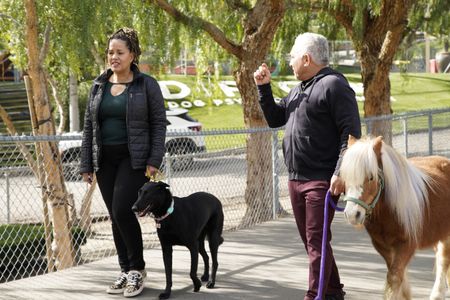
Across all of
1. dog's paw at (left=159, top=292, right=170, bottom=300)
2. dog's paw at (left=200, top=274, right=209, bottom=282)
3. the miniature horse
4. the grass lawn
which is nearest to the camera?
the miniature horse

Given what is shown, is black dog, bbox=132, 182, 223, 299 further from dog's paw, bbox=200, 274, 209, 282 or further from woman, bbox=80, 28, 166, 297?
woman, bbox=80, 28, 166, 297

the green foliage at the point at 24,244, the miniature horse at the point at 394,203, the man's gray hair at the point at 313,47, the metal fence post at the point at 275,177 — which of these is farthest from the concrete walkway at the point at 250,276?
the green foliage at the point at 24,244

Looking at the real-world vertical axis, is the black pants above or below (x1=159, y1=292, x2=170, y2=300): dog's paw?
above

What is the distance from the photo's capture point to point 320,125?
16.9 ft

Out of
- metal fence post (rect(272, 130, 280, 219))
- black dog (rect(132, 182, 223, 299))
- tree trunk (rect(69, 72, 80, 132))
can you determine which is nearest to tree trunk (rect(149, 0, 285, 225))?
metal fence post (rect(272, 130, 280, 219))

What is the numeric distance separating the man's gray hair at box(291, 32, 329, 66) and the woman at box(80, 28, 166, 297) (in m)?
1.30

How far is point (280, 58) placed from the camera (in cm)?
1466

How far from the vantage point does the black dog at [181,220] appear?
5.59 metres

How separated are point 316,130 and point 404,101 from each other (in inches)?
1360

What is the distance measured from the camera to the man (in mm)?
5059

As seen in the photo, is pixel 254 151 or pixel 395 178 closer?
pixel 395 178

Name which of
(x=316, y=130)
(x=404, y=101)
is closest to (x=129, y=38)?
(x=316, y=130)

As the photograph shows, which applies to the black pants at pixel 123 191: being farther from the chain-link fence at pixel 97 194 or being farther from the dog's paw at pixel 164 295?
the chain-link fence at pixel 97 194

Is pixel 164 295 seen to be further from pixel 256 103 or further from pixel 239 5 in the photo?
pixel 239 5
